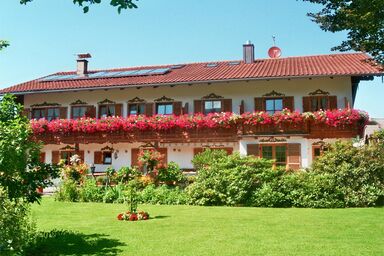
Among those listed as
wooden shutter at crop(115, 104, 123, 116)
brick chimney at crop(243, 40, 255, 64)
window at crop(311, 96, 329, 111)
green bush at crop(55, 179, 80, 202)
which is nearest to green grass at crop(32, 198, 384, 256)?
green bush at crop(55, 179, 80, 202)

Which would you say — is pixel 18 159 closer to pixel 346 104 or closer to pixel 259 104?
pixel 259 104

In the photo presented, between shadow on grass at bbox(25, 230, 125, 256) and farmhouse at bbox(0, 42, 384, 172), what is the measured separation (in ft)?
42.1

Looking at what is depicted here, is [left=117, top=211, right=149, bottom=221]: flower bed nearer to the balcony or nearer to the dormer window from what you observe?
the balcony

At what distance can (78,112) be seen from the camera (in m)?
25.7

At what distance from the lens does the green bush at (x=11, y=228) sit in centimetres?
700

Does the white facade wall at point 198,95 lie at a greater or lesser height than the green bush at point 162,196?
greater

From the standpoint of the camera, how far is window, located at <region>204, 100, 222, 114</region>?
915 inches

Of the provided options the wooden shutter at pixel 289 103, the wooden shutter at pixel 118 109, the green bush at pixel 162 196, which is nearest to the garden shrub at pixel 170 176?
the green bush at pixel 162 196

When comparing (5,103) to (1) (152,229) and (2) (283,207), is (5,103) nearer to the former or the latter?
(1) (152,229)

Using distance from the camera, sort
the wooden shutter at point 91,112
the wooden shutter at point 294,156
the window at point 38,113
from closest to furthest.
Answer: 1. the wooden shutter at point 294,156
2. the wooden shutter at point 91,112
3. the window at point 38,113

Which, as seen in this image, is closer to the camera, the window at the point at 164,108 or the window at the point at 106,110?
the window at the point at 164,108

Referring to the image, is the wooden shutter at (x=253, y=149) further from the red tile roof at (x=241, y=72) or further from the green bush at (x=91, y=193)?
the green bush at (x=91, y=193)

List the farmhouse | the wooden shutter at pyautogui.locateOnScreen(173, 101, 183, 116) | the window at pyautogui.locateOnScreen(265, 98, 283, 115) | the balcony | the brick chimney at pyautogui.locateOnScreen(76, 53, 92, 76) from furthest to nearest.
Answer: the brick chimney at pyautogui.locateOnScreen(76, 53, 92, 76), the wooden shutter at pyautogui.locateOnScreen(173, 101, 183, 116), the window at pyautogui.locateOnScreen(265, 98, 283, 115), the farmhouse, the balcony

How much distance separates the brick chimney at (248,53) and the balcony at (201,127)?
22.5 feet
